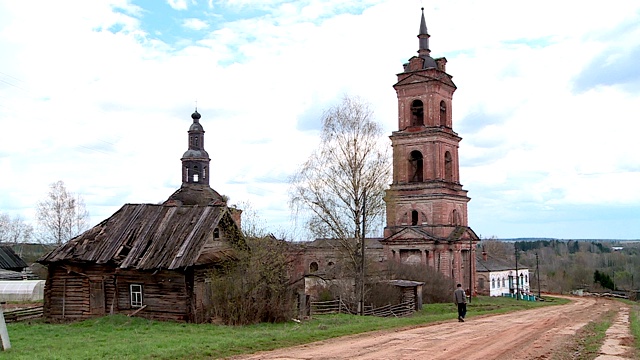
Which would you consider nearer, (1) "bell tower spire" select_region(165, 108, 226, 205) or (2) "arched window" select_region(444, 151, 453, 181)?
(2) "arched window" select_region(444, 151, 453, 181)

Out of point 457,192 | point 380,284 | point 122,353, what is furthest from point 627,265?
point 122,353

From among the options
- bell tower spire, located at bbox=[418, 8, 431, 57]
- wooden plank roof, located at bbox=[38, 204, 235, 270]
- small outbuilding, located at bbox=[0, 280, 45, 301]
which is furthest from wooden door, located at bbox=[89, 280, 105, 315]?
bell tower spire, located at bbox=[418, 8, 431, 57]

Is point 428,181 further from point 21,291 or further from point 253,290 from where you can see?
point 21,291

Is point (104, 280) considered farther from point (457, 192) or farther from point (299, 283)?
point (457, 192)

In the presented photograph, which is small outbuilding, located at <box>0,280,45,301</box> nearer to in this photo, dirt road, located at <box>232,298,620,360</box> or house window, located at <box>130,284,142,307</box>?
house window, located at <box>130,284,142,307</box>

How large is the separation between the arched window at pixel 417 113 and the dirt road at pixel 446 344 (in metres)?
30.1

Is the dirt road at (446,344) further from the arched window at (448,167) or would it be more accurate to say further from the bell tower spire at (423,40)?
the bell tower spire at (423,40)

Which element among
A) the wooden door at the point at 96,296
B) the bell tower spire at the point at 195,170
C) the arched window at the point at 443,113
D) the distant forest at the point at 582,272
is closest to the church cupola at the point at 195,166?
the bell tower spire at the point at 195,170

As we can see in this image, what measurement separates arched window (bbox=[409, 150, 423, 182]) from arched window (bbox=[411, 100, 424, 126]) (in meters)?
2.39

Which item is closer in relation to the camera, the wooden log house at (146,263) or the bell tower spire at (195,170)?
the wooden log house at (146,263)

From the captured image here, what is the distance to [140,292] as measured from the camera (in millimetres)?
23859

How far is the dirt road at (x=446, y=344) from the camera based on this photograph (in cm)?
1313

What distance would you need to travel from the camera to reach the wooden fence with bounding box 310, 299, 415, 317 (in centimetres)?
2661

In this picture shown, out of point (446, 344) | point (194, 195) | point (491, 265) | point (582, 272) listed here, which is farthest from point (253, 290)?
point (582, 272)
